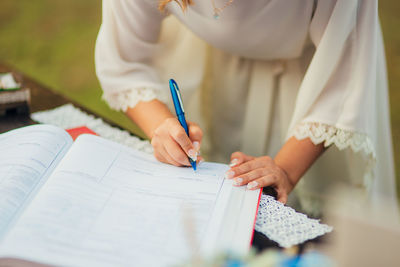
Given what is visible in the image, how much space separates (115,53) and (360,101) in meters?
0.68

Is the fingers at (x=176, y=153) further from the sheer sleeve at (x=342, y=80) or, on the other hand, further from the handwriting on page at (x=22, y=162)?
the sheer sleeve at (x=342, y=80)

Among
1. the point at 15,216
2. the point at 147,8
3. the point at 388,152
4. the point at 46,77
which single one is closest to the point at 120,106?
the point at 147,8

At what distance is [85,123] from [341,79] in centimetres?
68

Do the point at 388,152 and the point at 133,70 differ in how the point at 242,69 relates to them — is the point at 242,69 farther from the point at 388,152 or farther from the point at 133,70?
the point at 388,152

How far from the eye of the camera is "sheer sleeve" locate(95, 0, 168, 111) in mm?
1155

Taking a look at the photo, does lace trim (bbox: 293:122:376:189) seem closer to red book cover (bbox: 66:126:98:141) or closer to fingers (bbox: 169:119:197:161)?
fingers (bbox: 169:119:197:161)

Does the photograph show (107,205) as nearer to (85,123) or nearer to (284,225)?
(284,225)

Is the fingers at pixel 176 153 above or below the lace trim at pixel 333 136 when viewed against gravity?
below

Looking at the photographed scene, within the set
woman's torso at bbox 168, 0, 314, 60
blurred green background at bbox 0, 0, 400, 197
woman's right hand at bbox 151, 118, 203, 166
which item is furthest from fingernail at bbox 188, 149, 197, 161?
blurred green background at bbox 0, 0, 400, 197

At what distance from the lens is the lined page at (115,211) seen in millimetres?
596

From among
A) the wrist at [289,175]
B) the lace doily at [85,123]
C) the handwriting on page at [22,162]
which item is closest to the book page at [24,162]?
the handwriting on page at [22,162]

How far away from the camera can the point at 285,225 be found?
721 millimetres

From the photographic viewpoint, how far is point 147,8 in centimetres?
113

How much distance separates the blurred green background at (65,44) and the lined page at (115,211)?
1934 mm
